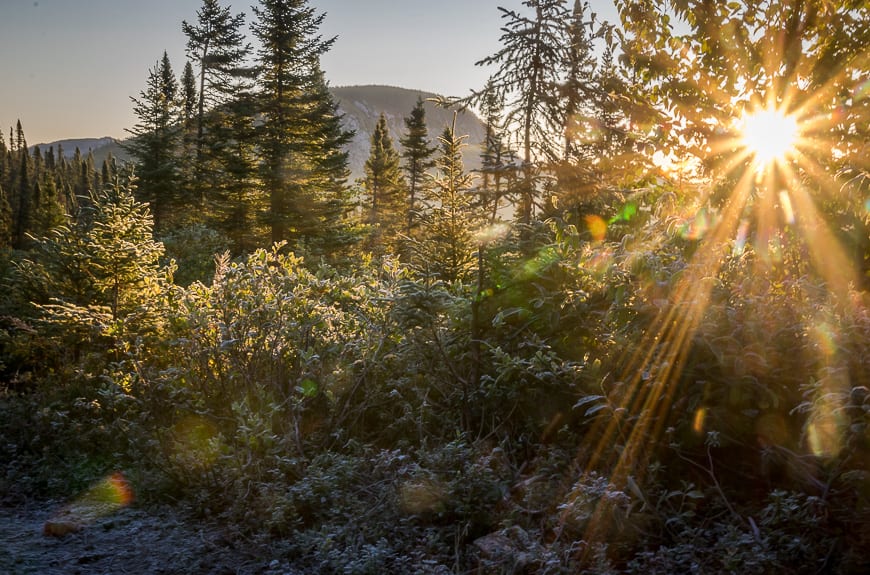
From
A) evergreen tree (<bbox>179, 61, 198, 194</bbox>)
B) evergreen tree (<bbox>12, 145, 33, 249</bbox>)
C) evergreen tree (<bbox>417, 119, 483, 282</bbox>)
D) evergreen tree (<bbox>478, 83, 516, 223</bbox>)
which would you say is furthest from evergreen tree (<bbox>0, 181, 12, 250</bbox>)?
evergreen tree (<bbox>417, 119, 483, 282</bbox>)

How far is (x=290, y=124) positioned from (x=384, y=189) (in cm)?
1567

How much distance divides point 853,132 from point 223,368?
21.9 feet

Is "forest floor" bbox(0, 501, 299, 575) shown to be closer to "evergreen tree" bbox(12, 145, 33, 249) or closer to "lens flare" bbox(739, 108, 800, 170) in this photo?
"lens flare" bbox(739, 108, 800, 170)

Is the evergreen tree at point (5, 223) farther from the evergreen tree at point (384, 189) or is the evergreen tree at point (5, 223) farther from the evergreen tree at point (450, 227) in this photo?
the evergreen tree at point (450, 227)

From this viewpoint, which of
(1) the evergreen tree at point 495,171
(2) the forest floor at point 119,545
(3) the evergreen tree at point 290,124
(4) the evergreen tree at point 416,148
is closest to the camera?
(2) the forest floor at point 119,545

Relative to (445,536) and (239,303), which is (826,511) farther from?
(239,303)

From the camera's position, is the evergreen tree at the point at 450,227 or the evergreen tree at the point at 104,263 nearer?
the evergreen tree at the point at 450,227

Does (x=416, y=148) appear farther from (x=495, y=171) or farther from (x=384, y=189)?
(x=495, y=171)

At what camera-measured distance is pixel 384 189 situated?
3934cm

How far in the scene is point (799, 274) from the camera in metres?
4.62

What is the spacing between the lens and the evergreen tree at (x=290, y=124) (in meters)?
23.5

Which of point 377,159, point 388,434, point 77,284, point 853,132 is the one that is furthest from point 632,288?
point 377,159

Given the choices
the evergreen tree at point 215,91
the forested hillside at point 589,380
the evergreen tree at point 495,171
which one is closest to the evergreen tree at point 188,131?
the evergreen tree at point 215,91

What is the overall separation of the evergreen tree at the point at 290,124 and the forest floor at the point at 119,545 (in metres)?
18.2
